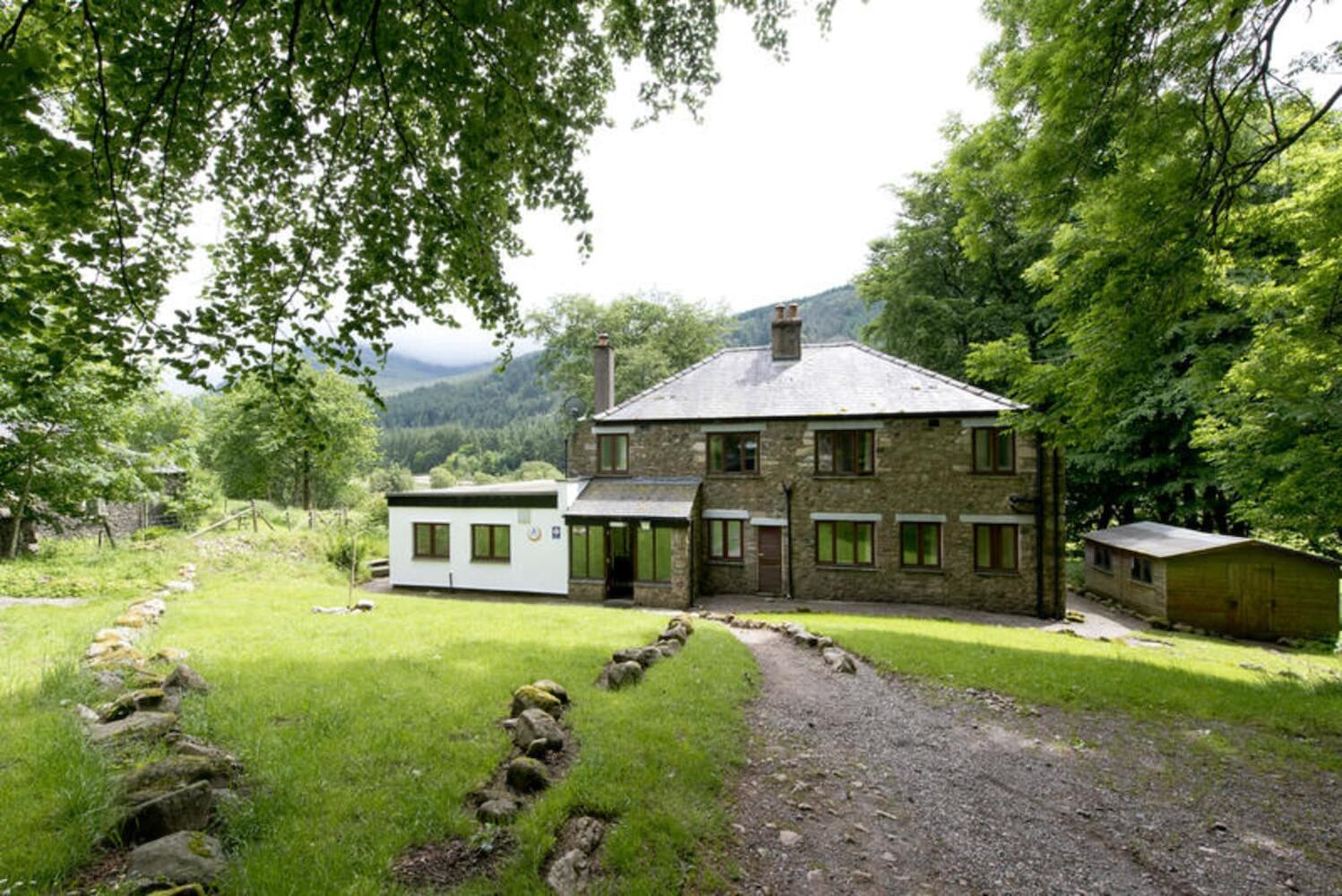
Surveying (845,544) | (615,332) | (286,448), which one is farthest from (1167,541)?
(286,448)

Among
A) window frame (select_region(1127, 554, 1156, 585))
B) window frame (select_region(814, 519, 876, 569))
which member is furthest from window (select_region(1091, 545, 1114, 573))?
window frame (select_region(814, 519, 876, 569))

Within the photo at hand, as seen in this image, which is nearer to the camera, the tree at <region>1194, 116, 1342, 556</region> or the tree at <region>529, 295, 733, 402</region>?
the tree at <region>1194, 116, 1342, 556</region>

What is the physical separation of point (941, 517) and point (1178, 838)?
1357cm

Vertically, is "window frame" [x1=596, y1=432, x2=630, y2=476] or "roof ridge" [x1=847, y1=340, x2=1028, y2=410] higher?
"roof ridge" [x1=847, y1=340, x2=1028, y2=410]

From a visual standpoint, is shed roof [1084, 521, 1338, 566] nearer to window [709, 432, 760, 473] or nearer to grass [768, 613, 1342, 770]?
grass [768, 613, 1342, 770]

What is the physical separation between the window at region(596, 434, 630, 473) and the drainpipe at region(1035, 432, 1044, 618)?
12749 mm

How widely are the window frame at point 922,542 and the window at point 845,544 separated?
0.86 metres

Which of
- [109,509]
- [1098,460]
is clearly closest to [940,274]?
[1098,460]

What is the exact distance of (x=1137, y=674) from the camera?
9.43 m

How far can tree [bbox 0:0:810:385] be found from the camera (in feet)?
13.1

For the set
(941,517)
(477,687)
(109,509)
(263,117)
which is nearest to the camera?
(263,117)

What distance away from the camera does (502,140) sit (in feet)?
16.9

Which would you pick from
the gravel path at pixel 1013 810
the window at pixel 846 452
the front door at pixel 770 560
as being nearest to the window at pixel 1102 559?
the window at pixel 846 452

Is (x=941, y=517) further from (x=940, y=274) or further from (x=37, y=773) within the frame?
(x=37, y=773)
